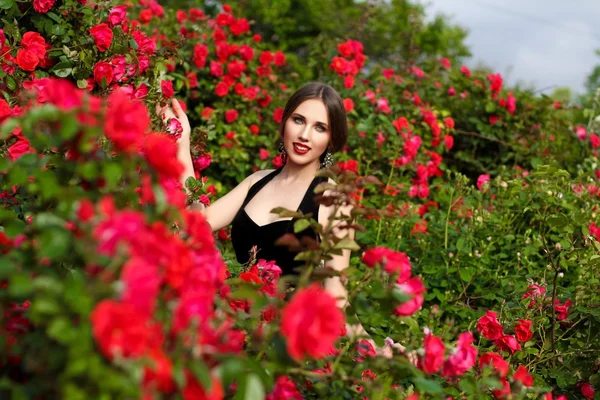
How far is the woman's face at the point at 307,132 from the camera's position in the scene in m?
2.82

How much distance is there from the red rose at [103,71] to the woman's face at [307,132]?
70 cm

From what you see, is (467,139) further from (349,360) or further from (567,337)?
(349,360)

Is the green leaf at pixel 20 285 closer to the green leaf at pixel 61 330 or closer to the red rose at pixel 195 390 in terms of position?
the green leaf at pixel 61 330

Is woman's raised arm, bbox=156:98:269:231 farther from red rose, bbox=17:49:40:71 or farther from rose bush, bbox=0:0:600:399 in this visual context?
red rose, bbox=17:49:40:71

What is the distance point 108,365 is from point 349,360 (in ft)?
2.57

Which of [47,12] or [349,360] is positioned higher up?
[47,12]

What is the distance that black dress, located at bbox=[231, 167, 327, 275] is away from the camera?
2793mm

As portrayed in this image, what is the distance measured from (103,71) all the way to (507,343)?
175 centimetres

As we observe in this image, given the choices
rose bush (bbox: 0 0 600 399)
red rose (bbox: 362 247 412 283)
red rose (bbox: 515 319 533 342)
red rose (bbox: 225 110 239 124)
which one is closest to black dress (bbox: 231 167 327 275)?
rose bush (bbox: 0 0 600 399)

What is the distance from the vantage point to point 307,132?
2.80 metres

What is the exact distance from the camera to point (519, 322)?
8.37 feet

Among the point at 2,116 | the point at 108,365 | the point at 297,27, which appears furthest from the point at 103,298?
the point at 297,27

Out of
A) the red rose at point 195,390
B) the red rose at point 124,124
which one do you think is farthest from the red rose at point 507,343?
the red rose at point 124,124

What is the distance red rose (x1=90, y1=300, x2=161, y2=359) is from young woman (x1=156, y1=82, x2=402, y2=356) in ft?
5.92
